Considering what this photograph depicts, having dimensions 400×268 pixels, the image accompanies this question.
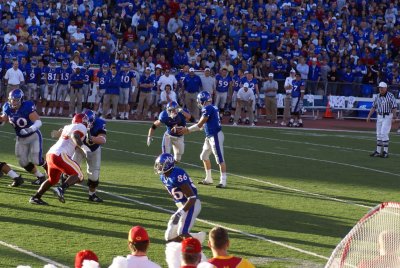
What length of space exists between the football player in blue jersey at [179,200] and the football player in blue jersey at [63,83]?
53.8 feet

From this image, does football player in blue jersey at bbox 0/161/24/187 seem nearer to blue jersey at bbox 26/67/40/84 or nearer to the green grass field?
the green grass field

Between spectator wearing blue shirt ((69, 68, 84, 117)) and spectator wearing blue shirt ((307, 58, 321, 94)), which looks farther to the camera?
spectator wearing blue shirt ((307, 58, 321, 94))

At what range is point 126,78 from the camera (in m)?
25.7

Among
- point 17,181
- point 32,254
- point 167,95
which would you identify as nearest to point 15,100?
point 17,181

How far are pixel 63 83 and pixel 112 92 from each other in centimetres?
148

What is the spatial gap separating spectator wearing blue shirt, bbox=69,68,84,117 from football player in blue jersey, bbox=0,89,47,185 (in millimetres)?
12132

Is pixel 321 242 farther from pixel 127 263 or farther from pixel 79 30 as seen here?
pixel 79 30

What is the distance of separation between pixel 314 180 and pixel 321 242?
5022mm

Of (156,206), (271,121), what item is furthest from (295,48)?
(156,206)

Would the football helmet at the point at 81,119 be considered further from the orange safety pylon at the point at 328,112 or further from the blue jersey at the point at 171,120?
the orange safety pylon at the point at 328,112

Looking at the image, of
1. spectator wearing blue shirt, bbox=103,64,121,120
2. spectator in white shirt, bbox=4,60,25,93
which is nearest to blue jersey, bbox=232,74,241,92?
spectator wearing blue shirt, bbox=103,64,121,120

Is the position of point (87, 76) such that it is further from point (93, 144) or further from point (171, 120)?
point (93, 144)

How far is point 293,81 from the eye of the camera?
26.4 meters

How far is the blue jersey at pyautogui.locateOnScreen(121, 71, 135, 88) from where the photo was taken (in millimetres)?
25688
